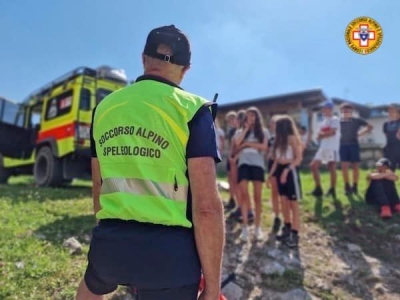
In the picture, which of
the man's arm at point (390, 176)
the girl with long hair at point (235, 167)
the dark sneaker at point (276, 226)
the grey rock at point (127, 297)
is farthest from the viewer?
the man's arm at point (390, 176)

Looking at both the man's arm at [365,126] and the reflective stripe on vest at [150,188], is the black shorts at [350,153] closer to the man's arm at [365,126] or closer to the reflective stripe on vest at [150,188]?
the man's arm at [365,126]

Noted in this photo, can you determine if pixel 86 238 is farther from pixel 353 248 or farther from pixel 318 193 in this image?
pixel 318 193

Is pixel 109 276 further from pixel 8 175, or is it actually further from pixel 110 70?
pixel 8 175

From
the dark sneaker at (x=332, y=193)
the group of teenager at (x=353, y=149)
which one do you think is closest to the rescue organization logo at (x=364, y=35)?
the group of teenager at (x=353, y=149)

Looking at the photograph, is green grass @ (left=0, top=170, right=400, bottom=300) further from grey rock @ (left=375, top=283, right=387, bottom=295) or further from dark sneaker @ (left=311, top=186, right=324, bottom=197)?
grey rock @ (left=375, top=283, right=387, bottom=295)

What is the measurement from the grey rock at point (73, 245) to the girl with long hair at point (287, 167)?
265 cm

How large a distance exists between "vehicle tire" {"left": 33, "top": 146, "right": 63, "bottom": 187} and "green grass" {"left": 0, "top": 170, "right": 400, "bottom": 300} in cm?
96

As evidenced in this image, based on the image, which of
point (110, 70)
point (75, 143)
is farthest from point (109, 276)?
point (110, 70)

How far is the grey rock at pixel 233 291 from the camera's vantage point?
12.7ft

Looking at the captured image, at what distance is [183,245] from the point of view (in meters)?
1.54

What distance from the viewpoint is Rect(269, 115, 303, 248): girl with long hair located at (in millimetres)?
5316

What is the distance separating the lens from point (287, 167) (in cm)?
540

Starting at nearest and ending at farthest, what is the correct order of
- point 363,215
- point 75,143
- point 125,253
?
point 125,253 < point 363,215 < point 75,143

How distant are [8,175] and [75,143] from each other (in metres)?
4.49
